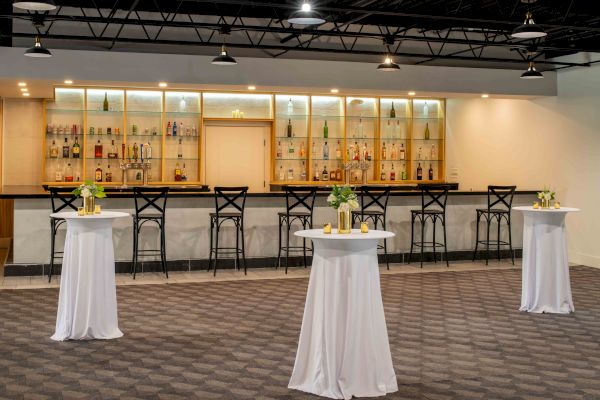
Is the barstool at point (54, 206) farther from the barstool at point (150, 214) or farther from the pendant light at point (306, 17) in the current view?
the pendant light at point (306, 17)

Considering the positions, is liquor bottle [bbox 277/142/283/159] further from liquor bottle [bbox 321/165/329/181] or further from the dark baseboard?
the dark baseboard

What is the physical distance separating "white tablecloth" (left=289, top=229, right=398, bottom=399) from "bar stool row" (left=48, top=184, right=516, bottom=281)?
195 inches

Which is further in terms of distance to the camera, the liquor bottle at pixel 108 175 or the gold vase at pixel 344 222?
the liquor bottle at pixel 108 175

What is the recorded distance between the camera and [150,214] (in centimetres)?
1007

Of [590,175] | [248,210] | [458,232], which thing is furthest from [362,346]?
[590,175]

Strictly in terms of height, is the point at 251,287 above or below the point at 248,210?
below

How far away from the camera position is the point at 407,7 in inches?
440

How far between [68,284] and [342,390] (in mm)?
2694

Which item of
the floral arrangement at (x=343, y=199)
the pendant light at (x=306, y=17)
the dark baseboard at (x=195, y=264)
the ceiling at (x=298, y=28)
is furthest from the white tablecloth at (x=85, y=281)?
the ceiling at (x=298, y=28)

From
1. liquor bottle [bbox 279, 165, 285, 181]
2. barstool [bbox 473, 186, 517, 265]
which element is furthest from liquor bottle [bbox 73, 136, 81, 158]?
barstool [bbox 473, 186, 517, 265]

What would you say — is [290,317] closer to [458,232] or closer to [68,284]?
[68,284]

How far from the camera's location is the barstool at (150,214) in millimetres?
9672

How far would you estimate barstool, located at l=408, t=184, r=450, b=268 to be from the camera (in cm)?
1119

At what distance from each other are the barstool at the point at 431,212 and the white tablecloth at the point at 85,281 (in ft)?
18.8
